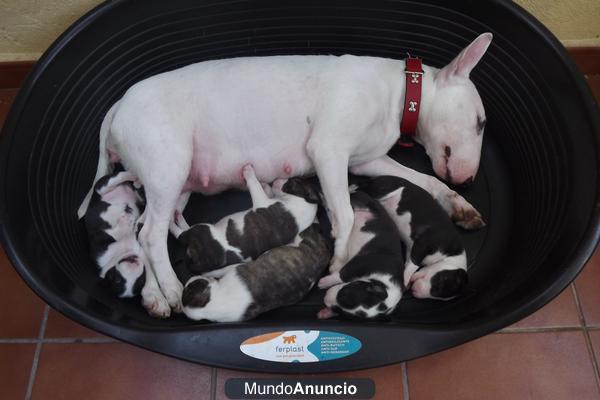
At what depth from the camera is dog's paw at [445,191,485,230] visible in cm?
218

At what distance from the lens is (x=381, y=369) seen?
204 centimetres

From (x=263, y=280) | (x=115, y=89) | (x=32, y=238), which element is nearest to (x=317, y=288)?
(x=263, y=280)

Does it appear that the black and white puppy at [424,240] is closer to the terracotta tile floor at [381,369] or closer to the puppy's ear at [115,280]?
the terracotta tile floor at [381,369]

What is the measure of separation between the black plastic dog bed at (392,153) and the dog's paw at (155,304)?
30mm

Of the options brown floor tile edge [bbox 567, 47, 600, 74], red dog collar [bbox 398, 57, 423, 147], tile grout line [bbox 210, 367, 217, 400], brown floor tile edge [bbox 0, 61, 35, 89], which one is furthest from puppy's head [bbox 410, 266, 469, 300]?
brown floor tile edge [bbox 0, 61, 35, 89]

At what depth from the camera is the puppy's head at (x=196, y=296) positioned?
179 cm

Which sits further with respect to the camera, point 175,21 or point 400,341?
point 175,21

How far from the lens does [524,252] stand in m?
2.01

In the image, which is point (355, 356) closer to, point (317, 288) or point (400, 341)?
point (400, 341)

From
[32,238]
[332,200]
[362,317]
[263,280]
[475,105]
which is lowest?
[362,317]

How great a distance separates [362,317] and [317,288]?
33 cm

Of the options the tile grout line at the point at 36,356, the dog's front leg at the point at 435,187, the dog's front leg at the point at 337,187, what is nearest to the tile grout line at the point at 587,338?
the dog's front leg at the point at 435,187

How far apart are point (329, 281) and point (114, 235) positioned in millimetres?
793

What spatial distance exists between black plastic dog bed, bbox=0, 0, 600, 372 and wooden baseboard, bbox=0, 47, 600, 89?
2.02 feet
